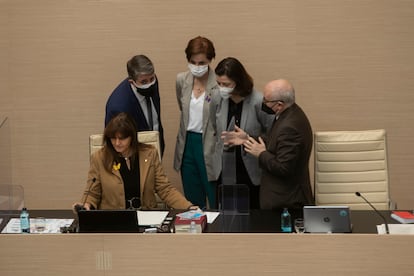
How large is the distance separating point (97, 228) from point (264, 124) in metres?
1.65

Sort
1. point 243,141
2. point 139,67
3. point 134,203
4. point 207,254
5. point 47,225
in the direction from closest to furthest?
point 207,254 < point 47,225 < point 134,203 < point 243,141 < point 139,67

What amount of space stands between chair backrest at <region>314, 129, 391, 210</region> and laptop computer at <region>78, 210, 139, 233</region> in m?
1.62

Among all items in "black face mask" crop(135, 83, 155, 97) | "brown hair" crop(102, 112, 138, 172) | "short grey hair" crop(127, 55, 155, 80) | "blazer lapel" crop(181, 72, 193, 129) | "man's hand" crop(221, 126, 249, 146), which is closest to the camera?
"brown hair" crop(102, 112, 138, 172)

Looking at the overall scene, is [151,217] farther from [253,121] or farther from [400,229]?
[400,229]

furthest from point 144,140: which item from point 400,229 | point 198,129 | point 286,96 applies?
point 400,229

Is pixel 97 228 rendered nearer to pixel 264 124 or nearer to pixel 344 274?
pixel 344 274

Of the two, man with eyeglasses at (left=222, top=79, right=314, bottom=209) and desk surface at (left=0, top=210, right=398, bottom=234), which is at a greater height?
man with eyeglasses at (left=222, top=79, right=314, bottom=209)

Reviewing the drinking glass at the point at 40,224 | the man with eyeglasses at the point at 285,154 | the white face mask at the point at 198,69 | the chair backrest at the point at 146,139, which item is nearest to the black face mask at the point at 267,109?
the man with eyeglasses at the point at 285,154

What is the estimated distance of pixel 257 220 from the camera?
5.00 meters

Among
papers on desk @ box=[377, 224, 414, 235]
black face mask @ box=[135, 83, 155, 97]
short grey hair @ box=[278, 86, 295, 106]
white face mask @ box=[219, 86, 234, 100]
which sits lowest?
papers on desk @ box=[377, 224, 414, 235]

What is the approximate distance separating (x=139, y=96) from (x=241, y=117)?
74 cm

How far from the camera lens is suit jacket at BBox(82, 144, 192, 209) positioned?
210 inches

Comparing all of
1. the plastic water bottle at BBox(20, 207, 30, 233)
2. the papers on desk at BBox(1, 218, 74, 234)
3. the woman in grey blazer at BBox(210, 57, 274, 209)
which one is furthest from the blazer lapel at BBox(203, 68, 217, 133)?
the plastic water bottle at BBox(20, 207, 30, 233)

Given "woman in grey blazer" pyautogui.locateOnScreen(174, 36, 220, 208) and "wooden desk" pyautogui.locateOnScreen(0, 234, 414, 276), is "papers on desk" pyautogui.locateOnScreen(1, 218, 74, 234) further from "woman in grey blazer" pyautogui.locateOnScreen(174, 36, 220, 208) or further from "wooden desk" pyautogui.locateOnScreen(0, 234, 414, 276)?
"woman in grey blazer" pyautogui.locateOnScreen(174, 36, 220, 208)
